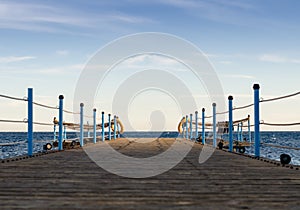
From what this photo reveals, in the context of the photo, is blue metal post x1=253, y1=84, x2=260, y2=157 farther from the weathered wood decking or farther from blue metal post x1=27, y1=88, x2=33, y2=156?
blue metal post x1=27, y1=88, x2=33, y2=156

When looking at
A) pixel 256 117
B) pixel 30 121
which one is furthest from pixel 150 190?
pixel 30 121

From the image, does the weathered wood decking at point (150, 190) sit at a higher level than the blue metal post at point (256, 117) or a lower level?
lower

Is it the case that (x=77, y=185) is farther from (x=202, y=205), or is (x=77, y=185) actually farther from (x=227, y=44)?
(x=227, y=44)

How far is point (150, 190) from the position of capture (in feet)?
10.7

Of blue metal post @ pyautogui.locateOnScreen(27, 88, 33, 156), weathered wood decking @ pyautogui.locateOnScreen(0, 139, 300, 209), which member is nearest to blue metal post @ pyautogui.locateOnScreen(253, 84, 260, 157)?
weathered wood decking @ pyautogui.locateOnScreen(0, 139, 300, 209)

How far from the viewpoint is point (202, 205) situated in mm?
2645

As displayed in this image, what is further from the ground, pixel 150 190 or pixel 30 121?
pixel 30 121

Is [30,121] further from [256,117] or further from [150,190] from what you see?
[150,190]

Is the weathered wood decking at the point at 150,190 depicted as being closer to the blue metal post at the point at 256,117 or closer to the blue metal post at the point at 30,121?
the blue metal post at the point at 256,117

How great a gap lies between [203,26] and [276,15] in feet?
10.7

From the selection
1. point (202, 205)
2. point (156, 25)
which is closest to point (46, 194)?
point (202, 205)

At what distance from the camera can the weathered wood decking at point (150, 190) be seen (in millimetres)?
2672

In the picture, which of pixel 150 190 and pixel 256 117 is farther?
pixel 256 117

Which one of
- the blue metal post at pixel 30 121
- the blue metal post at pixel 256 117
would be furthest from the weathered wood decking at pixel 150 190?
the blue metal post at pixel 30 121
